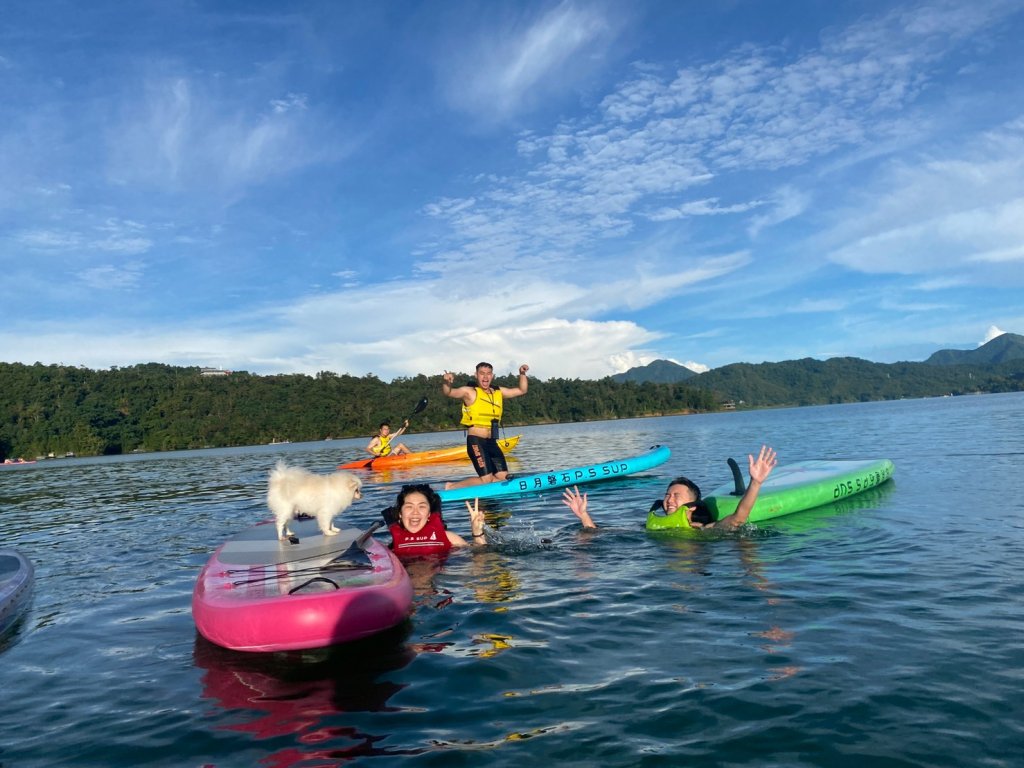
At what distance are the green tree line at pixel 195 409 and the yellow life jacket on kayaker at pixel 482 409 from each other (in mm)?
82280

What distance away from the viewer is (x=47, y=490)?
2498cm

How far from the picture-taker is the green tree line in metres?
86.8

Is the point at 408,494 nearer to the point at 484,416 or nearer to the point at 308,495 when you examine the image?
the point at 308,495

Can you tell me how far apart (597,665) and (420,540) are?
13.2ft

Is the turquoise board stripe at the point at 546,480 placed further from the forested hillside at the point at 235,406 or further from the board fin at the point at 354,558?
the forested hillside at the point at 235,406

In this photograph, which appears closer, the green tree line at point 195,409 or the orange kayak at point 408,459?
the orange kayak at point 408,459

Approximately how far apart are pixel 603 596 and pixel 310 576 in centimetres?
266

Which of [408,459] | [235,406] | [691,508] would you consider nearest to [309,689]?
[691,508]

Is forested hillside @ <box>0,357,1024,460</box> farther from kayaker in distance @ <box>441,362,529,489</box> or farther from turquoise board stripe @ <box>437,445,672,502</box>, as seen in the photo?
kayaker in distance @ <box>441,362,529,489</box>

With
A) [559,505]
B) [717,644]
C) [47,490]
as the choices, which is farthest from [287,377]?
[717,644]

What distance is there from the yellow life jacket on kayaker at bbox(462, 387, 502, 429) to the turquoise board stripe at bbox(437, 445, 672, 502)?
1389 mm

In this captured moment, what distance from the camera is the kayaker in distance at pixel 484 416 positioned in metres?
12.6

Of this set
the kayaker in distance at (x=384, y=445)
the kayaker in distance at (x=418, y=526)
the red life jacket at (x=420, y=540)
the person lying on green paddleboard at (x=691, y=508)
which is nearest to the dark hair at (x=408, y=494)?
the kayaker in distance at (x=418, y=526)

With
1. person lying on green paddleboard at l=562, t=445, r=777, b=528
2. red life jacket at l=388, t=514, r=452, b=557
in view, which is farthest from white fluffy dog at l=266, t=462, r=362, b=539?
person lying on green paddleboard at l=562, t=445, r=777, b=528
